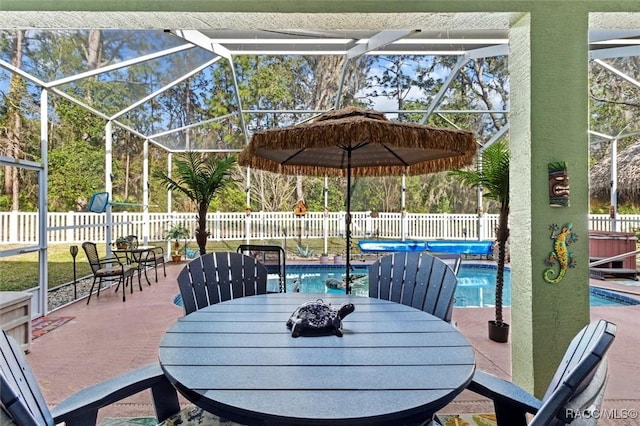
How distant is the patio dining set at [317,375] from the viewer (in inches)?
37.8

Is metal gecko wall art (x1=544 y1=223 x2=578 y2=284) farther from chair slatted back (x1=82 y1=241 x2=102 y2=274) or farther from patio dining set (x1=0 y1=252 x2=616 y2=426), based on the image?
chair slatted back (x1=82 y1=241 x2=102 y2=274)

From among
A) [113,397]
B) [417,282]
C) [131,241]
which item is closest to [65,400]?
[113,397]

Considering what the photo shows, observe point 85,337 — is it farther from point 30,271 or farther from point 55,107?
point 55,107

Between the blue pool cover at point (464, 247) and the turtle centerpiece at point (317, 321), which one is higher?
the turtle centerpiece at point (317, 321)

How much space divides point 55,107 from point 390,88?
9876 mm

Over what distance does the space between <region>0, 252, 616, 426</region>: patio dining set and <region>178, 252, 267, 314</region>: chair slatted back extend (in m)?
0.58

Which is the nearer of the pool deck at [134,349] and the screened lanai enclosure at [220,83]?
the pool deck at [134,349]

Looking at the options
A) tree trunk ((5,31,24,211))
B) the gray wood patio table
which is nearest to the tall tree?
tree trunk ((5,31,24,211))

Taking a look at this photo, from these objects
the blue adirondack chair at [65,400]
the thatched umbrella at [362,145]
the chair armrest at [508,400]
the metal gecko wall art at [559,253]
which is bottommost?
the chair armrest at [508,400]

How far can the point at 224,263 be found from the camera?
289cm

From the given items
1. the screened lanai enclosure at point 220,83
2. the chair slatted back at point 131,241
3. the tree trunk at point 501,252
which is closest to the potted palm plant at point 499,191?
the tree trunk at point 501,252

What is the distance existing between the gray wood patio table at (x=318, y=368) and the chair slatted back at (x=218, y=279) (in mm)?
748

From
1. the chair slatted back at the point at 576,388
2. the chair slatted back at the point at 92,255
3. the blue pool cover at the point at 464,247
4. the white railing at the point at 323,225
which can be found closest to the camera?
the chair slatted back at the point at 576,388

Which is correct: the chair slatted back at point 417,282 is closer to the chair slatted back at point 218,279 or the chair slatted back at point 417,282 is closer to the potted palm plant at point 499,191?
the chair slatted back at point 218,279
